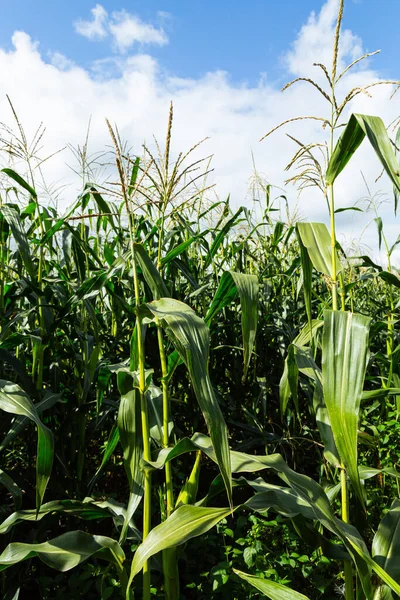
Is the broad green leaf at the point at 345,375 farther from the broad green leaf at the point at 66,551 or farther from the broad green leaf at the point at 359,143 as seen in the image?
the broad green leaf at the point at 66,551

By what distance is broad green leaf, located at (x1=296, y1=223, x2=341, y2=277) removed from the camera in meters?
1.44

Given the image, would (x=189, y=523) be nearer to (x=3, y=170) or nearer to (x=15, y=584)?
(x=15, y=584)

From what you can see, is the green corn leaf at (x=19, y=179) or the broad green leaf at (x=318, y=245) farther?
the green corn leaf at (x=19, y=179)

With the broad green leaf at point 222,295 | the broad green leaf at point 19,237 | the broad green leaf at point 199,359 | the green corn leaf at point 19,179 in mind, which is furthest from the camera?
the green corn leaf at point 19,179

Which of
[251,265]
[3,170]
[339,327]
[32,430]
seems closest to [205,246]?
[251,265]

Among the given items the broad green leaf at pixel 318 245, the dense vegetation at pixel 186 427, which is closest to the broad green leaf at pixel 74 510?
the dense vegetation at pixel 186 427

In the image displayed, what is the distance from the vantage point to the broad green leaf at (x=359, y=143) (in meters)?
1.10

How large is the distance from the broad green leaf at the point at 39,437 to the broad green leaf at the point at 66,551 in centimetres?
16

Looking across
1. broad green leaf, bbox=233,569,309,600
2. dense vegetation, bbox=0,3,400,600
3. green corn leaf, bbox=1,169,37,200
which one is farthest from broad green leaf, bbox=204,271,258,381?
green corn leaf, bbox=1,169,37,200

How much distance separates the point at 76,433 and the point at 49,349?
449 mm

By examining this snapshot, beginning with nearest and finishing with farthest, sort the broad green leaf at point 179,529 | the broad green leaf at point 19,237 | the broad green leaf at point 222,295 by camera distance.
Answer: the broad green leaf at point 179,529, the broad green leaf at point 222,295, the broad green leaf at point 19,237

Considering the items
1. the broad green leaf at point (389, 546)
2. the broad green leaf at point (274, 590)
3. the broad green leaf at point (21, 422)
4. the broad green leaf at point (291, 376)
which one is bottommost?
the broad green leaf at point (274, 590)

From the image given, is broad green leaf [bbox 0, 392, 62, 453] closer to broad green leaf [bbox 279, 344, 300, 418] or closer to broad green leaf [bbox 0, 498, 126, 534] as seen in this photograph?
broad green leaf [bbox 0, 498, 126, 534]

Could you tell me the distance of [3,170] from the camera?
2203 mm
